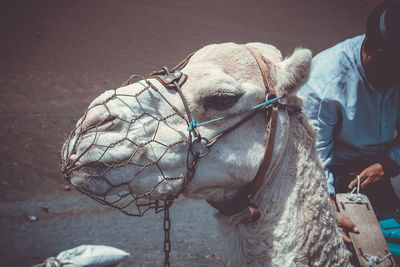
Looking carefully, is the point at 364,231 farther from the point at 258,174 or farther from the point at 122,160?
the point at 122,160

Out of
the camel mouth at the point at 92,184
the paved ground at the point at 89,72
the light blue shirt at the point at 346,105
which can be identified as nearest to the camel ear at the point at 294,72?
the light blue shirt at the point at 346,105

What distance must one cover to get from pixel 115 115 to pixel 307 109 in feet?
5.17

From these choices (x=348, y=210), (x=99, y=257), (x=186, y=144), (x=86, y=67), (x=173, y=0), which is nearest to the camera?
(x=186, y=144)

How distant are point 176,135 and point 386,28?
1.72m

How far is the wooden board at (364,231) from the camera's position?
209 cm

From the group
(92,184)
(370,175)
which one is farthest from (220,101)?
(370,175)

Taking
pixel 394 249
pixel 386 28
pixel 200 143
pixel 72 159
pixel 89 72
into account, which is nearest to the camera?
pixel 72 159

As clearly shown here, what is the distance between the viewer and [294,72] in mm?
1699

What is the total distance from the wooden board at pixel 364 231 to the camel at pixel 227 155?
1.16 ft

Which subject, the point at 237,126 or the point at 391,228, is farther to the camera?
the point at 391,228

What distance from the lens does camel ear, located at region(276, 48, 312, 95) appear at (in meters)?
1.69

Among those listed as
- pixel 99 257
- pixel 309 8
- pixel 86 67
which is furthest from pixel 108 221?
pixel 309 8

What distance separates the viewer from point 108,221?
4.36 meters

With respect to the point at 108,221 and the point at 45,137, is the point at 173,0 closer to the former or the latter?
the point at 45,137
